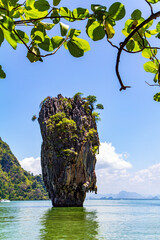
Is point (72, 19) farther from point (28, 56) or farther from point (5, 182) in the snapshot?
point (5, 182)

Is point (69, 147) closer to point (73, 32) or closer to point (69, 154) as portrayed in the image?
point (69, 154)

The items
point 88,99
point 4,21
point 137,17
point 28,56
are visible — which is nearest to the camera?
point 4,21

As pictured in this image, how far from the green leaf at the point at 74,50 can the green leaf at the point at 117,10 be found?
111 mm

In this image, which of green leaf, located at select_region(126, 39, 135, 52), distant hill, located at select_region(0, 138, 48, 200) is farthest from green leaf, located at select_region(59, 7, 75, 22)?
distant hill, located at select_region(0, 138, 48, 200)

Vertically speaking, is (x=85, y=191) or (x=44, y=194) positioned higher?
(x=85, y=191)

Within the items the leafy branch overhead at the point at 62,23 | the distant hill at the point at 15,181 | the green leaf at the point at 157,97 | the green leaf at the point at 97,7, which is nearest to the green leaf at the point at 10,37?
the leafy branch overhead at the point at 62,23

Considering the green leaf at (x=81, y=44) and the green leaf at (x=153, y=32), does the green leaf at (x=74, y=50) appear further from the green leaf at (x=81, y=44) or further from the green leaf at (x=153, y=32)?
the green leaf at (x=153, y=32)

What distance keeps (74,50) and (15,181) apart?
89668 millimetres

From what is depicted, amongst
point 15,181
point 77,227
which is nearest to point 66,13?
point 77,227

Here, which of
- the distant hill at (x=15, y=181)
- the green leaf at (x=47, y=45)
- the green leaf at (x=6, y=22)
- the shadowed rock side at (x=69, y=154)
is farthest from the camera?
the distant hill at (x=15, y=181)

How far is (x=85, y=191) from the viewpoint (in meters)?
22.4

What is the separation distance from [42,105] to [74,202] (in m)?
10.5

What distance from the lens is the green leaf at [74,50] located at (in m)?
0.55

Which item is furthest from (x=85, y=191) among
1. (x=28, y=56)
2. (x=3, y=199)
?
(x=3, y=199)
